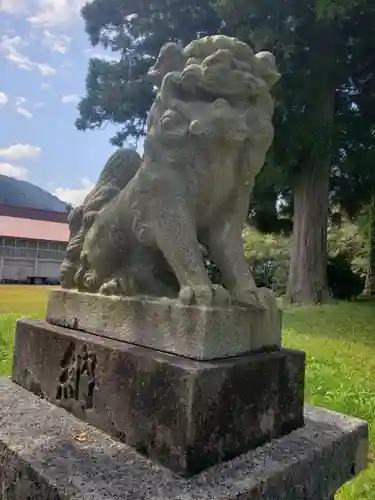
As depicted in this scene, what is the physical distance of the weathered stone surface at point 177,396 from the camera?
129 centimetres

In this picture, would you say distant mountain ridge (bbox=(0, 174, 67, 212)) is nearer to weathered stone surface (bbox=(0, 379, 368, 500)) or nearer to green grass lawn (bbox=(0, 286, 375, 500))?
green grass lawn (bbox=(0, 286, 375, 500))

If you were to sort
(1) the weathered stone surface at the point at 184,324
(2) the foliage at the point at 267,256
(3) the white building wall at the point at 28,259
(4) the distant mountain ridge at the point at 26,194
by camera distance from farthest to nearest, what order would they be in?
(4) the distant mountain ridge at the point at 26,194
(3) the white building wall at the point at 28,259
(2) the foliage at the point at 267,256
(1) the weathered stone surface at the point at 184,324

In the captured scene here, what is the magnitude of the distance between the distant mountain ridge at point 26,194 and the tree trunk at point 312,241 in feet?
214

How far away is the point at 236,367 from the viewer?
1.39m

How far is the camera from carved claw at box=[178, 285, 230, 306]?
1.44 meters

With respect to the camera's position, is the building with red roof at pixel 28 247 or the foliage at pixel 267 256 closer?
the foliage at pixel 267 256

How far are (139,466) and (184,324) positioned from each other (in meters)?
0.44

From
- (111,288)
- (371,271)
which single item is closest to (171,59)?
(111,288)

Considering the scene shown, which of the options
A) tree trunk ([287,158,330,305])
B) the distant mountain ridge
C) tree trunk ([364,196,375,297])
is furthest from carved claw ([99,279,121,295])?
the distant mountain ridge

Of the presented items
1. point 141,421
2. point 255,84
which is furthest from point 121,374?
point 255,84

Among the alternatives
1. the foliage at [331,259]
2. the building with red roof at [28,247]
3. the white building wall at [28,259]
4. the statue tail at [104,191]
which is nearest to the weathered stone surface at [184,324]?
the statue tail at [104,191]

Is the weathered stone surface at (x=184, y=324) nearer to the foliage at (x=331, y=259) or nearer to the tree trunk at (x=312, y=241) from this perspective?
the tree trunk at (x=312, y=241)

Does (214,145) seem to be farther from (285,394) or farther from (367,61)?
(367,61)

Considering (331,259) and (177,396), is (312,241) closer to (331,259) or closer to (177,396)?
(331,259)
